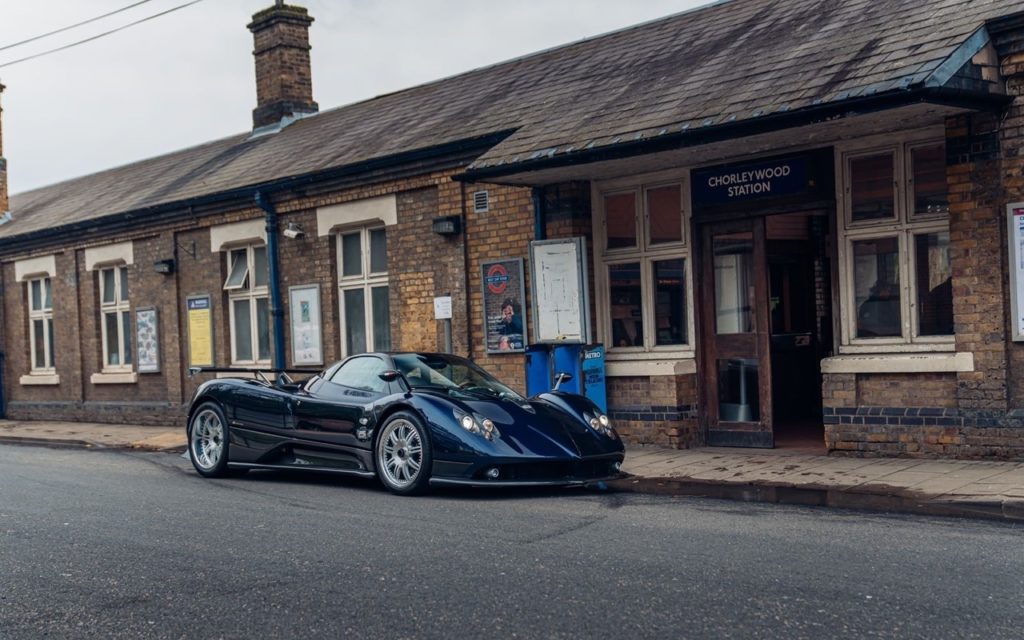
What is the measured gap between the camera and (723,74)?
448 inches

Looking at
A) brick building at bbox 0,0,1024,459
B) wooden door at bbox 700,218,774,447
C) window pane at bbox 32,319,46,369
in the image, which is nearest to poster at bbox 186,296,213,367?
brick building at bbox 0,0,1024,459

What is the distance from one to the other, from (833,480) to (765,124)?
122 inches

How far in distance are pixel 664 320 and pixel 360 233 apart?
5.30 metres

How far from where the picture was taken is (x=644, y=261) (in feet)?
42.1

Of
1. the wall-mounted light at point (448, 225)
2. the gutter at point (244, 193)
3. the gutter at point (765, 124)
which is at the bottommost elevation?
the wall-mounted light at point (448, 225)

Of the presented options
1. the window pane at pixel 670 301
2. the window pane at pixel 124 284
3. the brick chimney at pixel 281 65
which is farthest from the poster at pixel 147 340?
the window pane at pixel 670 301

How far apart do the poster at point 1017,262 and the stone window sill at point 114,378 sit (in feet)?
50.0

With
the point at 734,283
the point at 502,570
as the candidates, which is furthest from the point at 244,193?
the point at 502,570

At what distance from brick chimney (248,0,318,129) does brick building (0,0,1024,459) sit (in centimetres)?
123

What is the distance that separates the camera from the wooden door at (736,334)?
39.1 feet

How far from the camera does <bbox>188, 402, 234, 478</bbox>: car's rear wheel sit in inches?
446

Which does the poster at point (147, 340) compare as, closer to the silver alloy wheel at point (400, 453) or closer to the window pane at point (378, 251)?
the window pane at point (378, 251)

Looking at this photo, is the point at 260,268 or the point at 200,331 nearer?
the point at 260,268

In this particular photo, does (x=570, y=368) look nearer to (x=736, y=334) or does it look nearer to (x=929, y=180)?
(x=736, y=334)
